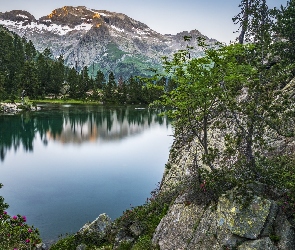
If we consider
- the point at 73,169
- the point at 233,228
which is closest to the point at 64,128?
the point at 73,169

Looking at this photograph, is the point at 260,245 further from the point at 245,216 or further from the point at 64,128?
the point at 64,128

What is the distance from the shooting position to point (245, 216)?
1063 cm

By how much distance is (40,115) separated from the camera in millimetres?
91062

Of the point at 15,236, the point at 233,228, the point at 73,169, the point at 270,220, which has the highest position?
the point at 270,220

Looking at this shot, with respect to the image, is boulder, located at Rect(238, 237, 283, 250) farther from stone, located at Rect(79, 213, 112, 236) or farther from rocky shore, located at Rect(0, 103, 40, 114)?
rocky shore, located at Rect(0, 103, 40, 114)

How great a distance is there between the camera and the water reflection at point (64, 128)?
60.3 metres

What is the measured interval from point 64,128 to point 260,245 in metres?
69.1

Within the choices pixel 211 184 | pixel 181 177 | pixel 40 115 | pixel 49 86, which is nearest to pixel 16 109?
pixel 40 115

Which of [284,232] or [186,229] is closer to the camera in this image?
[284,232]

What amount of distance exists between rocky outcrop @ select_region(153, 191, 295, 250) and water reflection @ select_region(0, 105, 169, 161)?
40.5m

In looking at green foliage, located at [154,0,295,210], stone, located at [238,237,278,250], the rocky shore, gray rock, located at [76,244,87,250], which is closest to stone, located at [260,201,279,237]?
stone, located at [238,237,278,250]

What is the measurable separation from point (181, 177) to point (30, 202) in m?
16.4

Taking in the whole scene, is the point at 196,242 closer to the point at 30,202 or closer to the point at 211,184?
the point at 211,184

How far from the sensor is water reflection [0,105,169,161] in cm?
6028
